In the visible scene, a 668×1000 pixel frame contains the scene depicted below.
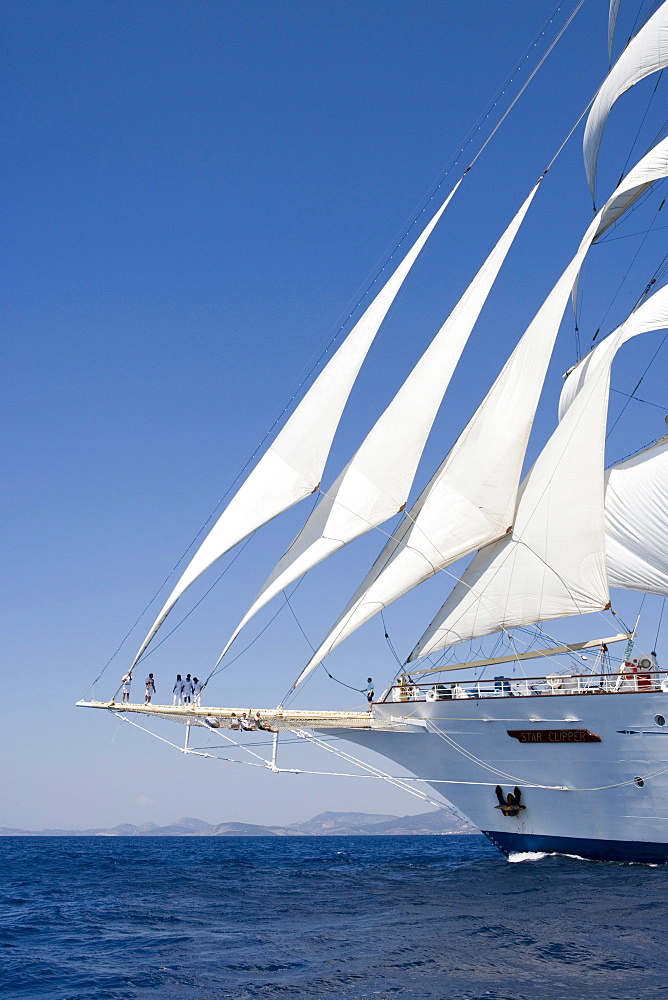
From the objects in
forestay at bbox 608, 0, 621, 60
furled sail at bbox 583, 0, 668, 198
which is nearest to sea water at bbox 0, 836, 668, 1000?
furled sail at bbox 583, 0, 668, 198

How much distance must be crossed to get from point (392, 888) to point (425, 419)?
40.3 feet

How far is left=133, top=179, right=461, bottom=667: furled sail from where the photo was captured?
20500 millimetres

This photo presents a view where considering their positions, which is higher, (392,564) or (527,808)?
(392,564)

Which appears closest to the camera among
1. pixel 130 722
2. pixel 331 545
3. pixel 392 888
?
pixel 392 888

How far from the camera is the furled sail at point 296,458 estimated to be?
2050cm

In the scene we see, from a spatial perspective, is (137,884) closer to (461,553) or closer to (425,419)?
(461,553)

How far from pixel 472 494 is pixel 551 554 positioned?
277 centimetres

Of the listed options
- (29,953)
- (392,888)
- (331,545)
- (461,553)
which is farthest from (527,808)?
(29,953)

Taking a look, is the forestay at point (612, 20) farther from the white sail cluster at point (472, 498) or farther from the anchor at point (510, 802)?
the anchor at point (510, 802)

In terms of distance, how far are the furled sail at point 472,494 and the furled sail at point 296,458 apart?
130 inches

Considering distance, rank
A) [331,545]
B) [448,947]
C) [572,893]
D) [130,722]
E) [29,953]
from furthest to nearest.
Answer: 1. [130,722]
2. [331,545]
3. [572,893]
4. [29,953]
5. [448,947]

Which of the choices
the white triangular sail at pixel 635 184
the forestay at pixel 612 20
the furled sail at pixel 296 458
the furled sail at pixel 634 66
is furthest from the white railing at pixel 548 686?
the forestay at pixel 612 20

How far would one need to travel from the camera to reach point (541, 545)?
2309cm

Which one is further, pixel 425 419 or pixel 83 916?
pixel 425 419
